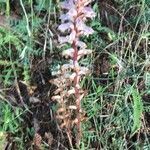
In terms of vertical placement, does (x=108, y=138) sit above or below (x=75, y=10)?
below

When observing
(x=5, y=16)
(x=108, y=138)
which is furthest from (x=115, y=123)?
(x=5, y=16)

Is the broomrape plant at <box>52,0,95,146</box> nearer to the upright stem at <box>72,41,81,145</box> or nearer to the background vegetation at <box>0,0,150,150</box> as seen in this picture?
the upright stem at <box>72,41,81,145</box>

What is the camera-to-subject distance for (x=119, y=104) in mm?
2740

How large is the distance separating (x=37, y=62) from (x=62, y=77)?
0.48m

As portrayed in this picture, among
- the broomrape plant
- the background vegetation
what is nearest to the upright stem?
the broomrape plant

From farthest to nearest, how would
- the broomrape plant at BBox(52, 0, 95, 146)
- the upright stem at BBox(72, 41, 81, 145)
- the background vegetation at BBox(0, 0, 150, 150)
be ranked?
the background vegetation at BBox(0, 0, 150, 150) < the upright stem at BBox(72, 41, 81, 145) < the broomrape plant at BBox(52, 0, 95, 146)

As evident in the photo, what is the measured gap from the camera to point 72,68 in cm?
238

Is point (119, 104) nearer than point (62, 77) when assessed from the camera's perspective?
No

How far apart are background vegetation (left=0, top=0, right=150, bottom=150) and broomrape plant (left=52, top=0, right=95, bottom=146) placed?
11 cm

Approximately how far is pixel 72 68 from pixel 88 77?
0.42 m

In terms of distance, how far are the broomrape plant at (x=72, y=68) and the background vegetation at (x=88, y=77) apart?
0.11 metres

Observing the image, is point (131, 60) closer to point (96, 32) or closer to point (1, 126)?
point (96, 32)

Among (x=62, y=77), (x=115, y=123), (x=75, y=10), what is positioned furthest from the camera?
(x=115, y=123)

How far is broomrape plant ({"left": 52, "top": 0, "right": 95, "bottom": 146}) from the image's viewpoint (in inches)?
84.7
